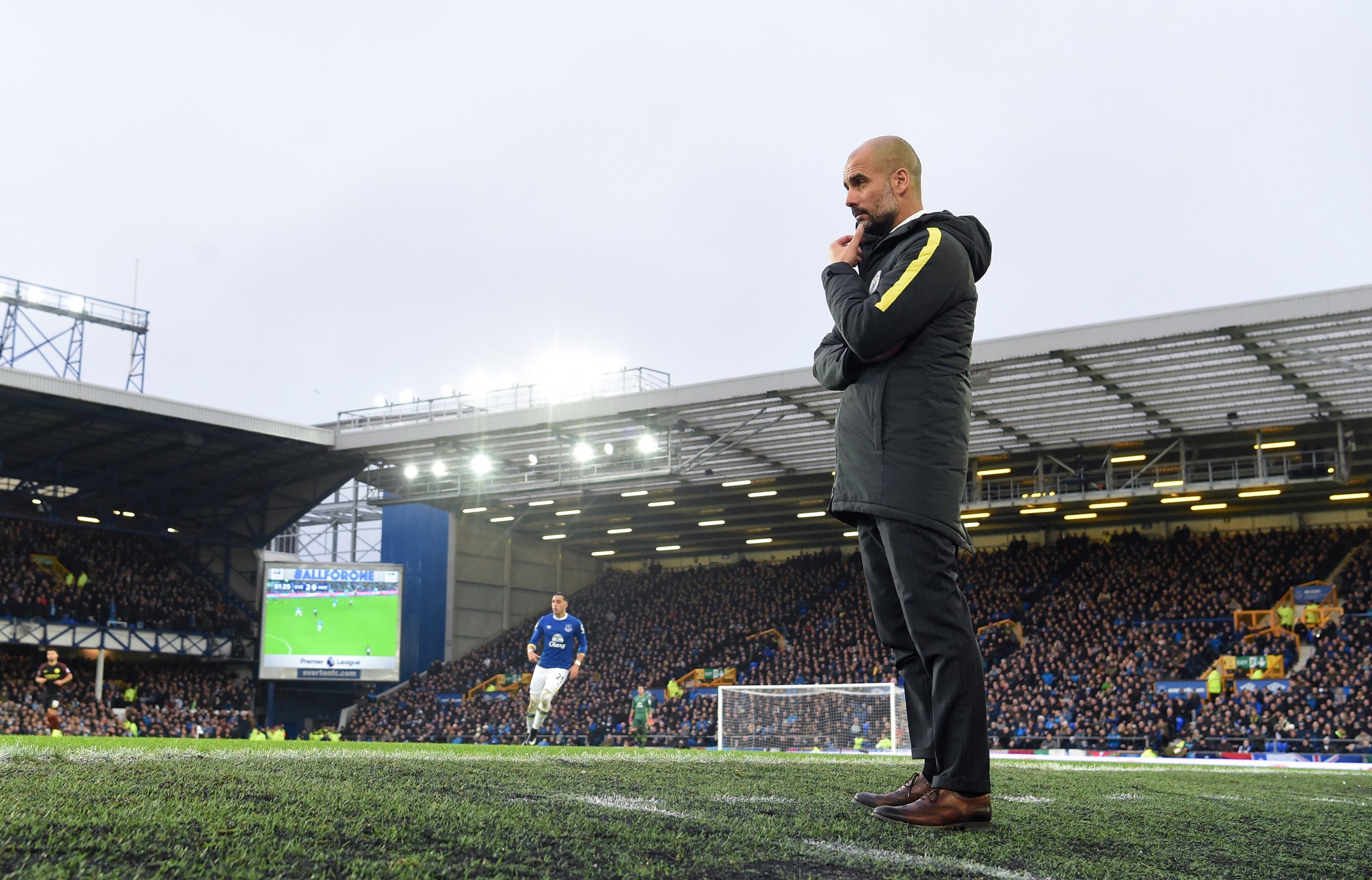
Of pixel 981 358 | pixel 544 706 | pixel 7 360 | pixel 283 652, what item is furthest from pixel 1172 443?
pixel 7 360

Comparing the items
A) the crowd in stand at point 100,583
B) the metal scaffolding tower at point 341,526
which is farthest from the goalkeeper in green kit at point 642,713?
the metal scaffolding tower at point 341,526

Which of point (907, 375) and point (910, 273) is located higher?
point (910, 273)

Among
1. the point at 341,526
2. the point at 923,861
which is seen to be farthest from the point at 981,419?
the point at 341,526

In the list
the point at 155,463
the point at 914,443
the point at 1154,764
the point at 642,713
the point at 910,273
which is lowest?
the point at 642,713

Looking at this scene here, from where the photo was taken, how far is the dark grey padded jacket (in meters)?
3.14

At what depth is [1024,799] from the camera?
4.07m

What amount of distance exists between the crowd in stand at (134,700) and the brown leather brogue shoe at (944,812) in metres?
28.1

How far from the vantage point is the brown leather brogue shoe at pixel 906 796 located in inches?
124

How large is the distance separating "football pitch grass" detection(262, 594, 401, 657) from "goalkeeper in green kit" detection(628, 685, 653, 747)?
730cm

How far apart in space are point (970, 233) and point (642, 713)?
86.5ft

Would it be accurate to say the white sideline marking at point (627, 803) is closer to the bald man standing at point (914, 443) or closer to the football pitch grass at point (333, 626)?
the bald man standing at point (914, 443)

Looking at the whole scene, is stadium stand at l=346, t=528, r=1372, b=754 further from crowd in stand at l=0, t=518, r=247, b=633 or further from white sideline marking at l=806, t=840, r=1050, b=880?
white sideline marking at l=806, t=840, r=1050, b=880

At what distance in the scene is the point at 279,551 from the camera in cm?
5134

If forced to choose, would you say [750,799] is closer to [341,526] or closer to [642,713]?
[642,713]
